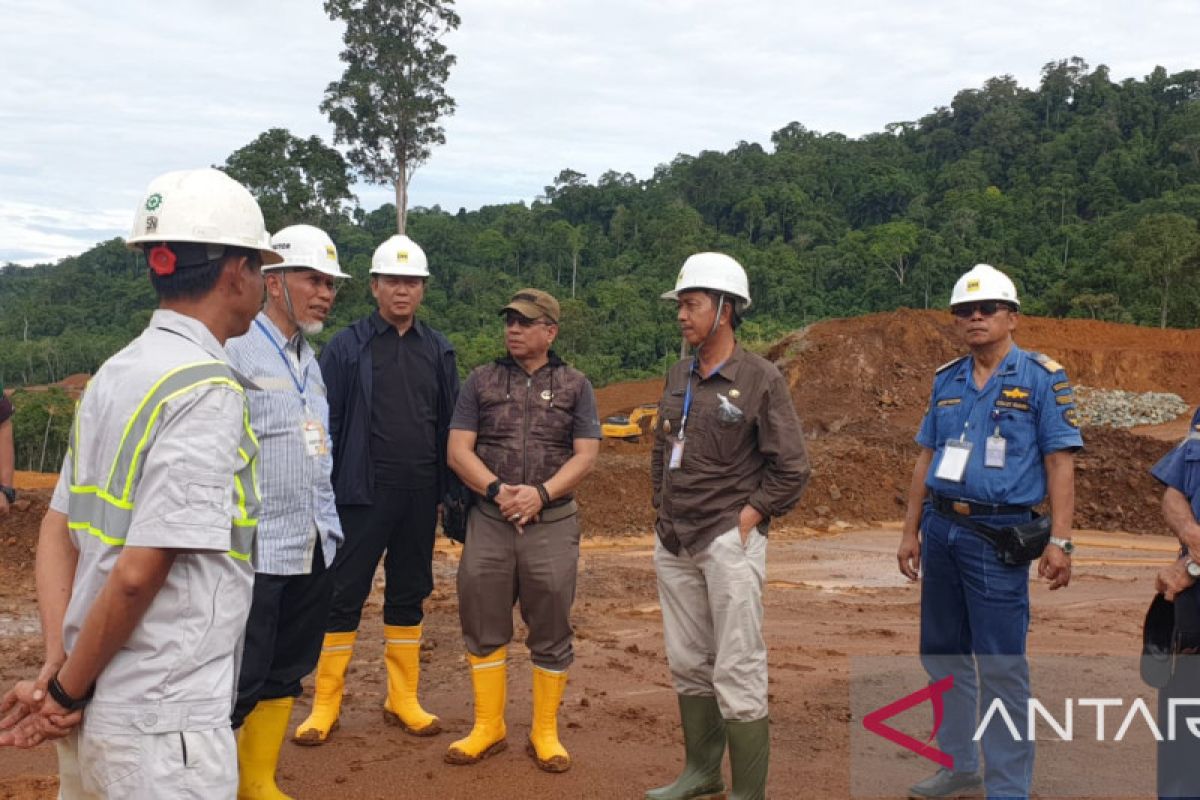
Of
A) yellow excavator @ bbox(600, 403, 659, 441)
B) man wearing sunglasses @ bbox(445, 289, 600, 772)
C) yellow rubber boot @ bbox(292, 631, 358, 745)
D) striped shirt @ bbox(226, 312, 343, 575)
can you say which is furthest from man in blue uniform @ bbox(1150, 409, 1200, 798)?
yellow excavator @ bbox(600, 403, 659, 441)

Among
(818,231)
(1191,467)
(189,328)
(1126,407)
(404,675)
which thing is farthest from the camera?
(818,231)

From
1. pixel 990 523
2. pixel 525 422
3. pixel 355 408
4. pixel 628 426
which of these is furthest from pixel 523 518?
pixel 628 426

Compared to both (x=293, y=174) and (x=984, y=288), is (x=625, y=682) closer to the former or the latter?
(x=984, y=288)

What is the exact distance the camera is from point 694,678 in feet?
14.4

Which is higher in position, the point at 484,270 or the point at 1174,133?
the point at 1174,133

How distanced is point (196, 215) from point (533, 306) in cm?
253

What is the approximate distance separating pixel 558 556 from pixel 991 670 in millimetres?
1928

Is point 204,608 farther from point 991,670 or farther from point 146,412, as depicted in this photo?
point 991,670

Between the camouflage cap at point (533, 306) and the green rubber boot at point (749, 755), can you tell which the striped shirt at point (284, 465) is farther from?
the green rubber boot at point (749, 755)

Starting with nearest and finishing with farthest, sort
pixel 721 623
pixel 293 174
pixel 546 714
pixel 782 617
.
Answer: pixel 721 623
pixel 546 714
pixel 782 617
pixel 293 174

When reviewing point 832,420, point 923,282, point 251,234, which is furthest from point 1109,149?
point 251,234

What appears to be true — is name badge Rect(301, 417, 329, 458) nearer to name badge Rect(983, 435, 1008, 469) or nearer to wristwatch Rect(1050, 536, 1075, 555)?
name badge Rect(983, 435, 1008, 469)

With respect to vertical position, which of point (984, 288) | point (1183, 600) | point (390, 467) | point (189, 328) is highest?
point (984, 288)

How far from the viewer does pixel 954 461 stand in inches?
172
